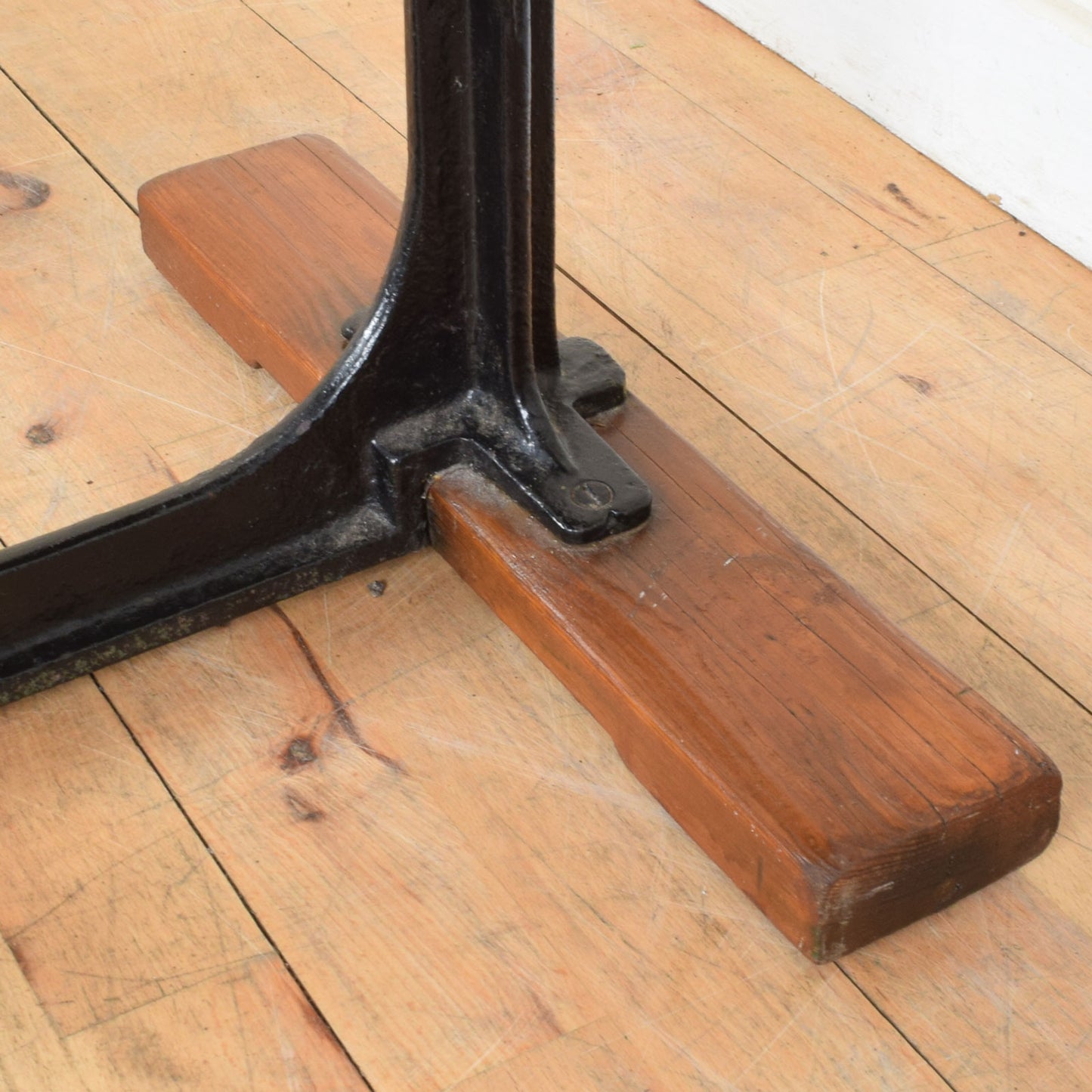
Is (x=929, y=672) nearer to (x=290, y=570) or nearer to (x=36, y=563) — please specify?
(x=290, y=570)

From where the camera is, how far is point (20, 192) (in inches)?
62.2

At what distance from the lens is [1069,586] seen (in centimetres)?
120

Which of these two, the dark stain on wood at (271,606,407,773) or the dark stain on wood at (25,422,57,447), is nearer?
the dark stain on wood at (271,606,407,773)

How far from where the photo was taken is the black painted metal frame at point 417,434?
1021mm

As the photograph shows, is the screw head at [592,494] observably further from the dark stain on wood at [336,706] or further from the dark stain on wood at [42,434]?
the dark stain on wood at [42,434]

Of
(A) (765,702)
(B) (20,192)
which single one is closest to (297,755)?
(A) (765,702)

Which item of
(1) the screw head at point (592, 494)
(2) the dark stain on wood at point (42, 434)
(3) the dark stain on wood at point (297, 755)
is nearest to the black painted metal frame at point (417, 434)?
(1) the screw head at point (592, 494)

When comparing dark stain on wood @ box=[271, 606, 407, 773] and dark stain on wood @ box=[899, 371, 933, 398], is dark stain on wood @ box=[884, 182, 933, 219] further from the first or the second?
dark stain on wood @ box=[271, 606, 407, 773]

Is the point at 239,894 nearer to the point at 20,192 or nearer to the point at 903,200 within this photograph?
the point at 20,192

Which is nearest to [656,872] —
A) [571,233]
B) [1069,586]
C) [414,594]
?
[414,594]

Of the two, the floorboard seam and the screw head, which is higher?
the screw head

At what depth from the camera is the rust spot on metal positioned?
1558mm

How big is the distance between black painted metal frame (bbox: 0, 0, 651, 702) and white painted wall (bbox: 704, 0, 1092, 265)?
25.2 inches

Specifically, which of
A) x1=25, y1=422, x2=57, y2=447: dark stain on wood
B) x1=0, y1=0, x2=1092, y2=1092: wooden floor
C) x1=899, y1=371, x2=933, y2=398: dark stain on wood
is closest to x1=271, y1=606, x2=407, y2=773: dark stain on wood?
x1=0, y1=0, x2=1092, y2=1092: wooden floor
